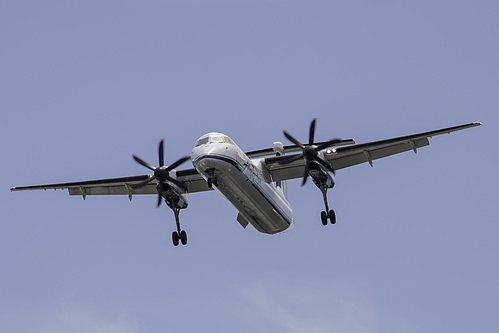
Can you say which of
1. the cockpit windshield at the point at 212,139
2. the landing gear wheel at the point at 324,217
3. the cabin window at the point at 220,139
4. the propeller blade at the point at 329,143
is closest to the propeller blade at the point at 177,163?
the cockpit windshield at the point at 212,139

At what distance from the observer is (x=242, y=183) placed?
31625 millimetres

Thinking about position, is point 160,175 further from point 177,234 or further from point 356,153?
point 356,153

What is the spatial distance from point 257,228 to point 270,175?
2695 millimetres

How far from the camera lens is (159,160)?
35469 millimetres

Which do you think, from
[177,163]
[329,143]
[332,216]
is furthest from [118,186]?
[329,143]

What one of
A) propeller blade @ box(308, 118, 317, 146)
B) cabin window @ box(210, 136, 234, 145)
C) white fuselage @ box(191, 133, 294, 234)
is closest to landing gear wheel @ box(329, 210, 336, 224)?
white fuselage @ box(191, 133, 294, 234)

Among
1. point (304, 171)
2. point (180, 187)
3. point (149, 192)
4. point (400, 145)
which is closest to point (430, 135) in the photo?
point (400, 145)

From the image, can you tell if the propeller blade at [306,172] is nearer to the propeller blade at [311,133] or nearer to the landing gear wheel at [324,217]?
the propeller blade at [311,133]

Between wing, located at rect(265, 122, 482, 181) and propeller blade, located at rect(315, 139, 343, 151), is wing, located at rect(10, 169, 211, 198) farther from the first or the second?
propeller blade, located at rect(315, 139, 343, 151)

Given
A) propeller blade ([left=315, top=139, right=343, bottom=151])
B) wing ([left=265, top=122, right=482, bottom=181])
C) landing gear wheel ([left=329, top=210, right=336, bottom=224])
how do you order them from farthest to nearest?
landing gear wheel ([left=329, top=210, right=336, bottom=224]) → wing ([left=265, top=122, right=482, bottom=181]) → propeller blade ([left=315, top=139, right=343, bottom=151])

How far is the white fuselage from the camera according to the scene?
100 ft

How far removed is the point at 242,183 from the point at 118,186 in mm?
9489

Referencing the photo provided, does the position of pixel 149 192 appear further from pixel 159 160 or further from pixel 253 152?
pixel 253 152

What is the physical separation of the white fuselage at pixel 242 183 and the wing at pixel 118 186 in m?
3.53
